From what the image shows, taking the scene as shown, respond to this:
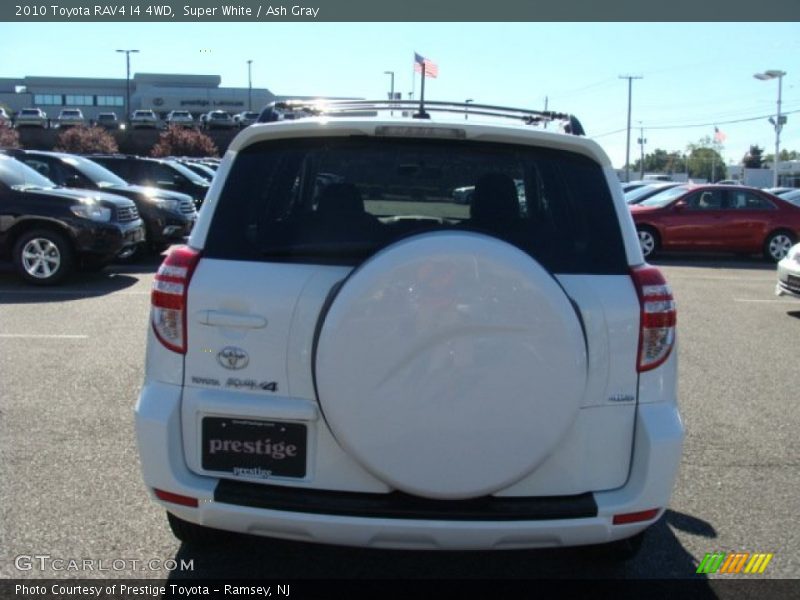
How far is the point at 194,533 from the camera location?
3.57m

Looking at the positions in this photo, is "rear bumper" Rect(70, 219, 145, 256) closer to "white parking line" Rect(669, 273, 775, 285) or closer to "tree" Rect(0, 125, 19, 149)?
"white parking line" Rect(669, 273, 775, 285)

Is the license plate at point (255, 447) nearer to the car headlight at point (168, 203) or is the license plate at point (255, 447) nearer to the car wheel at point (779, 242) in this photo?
the car headlight at point (168, 203)

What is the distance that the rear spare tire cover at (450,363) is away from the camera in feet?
9.06

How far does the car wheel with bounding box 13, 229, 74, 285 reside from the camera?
1139 centimetres

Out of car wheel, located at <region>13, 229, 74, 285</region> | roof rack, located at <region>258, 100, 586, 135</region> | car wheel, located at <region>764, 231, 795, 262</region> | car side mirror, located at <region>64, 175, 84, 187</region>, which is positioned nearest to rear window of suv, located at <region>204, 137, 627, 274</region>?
roof rack, located at <region>258, 100, 586, 135</region>

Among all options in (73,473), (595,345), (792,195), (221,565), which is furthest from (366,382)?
(792,195)

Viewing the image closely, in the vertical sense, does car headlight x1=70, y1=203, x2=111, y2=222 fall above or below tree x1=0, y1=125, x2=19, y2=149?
below

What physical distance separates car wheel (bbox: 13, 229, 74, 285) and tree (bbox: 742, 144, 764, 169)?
117 meters

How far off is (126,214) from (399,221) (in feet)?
31.5

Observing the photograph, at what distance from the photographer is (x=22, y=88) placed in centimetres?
11469

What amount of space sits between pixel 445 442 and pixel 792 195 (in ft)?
82.6

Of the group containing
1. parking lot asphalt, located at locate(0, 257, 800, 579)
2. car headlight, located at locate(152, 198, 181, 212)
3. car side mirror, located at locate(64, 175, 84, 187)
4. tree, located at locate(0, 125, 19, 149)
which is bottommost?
parking lot asphalt, located at locate(0, 257, 800, 579)

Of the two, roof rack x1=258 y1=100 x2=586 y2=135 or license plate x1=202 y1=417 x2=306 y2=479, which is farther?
roof rack x1=258 y1=100 x2=586 y2=135

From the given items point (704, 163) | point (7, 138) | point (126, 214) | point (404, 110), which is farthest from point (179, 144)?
point (704, 163)
